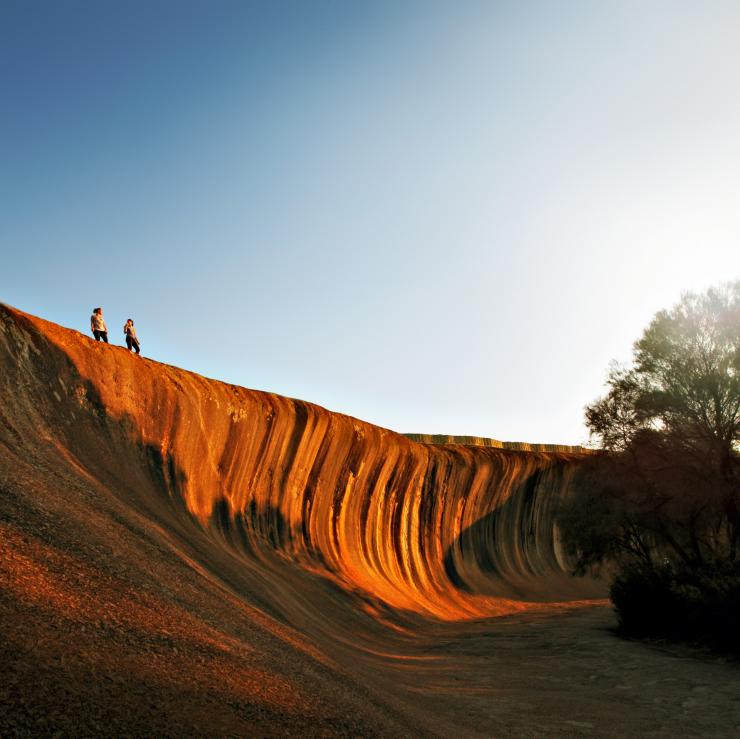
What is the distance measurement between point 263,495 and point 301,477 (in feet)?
7.45

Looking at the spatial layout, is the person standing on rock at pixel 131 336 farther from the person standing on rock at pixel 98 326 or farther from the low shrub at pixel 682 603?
the low shrub at pixel 682 603

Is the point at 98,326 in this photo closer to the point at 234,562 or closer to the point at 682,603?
the point at 234,562

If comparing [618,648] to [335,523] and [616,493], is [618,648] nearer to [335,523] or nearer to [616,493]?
[616,493]

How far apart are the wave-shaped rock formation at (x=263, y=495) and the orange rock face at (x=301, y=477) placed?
6cm

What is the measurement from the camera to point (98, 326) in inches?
623

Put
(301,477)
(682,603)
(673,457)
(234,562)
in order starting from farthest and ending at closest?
(301,477), (673,457), (682,603), (234,562)

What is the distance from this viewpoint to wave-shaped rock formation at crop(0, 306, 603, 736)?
9328 millimetres

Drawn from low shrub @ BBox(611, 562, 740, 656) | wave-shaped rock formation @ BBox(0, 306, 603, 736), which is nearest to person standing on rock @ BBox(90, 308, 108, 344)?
wave-shaped rock formation @ BBox(0, 306, 603, 736)

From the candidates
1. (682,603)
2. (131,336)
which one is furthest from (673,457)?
(131,336)

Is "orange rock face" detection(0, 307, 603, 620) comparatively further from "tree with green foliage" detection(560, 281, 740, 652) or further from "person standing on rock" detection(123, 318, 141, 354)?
"tree with green foliage" detection(560, 281, 740, 652)

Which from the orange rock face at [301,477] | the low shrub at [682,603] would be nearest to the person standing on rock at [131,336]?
the orange rock face at [301,477]

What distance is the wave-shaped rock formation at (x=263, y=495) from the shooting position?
9328 mm

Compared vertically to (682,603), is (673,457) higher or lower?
higher

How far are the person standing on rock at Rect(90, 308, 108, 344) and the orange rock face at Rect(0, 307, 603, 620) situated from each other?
41 cm
